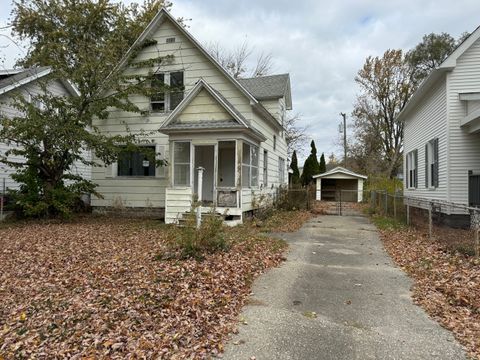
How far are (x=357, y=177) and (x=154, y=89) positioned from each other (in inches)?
749

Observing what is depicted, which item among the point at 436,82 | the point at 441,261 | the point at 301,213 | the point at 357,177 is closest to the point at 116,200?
the point at 301,213

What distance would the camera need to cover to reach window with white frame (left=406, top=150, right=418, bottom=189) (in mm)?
17109

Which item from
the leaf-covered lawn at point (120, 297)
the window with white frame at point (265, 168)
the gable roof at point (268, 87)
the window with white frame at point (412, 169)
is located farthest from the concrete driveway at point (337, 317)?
the gable roof at point (268, 87)

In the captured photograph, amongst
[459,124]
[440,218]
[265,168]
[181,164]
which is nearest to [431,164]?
[459,124]

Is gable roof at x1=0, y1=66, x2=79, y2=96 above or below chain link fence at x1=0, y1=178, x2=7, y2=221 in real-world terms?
above

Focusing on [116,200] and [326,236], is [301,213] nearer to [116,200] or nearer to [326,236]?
[326,236]

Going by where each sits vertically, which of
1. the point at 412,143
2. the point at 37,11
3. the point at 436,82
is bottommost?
the point at 412,143

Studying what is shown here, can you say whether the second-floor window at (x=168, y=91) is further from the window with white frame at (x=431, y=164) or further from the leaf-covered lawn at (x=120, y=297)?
the window with white frame at (x=431, y=164)

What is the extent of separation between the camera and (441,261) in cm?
741

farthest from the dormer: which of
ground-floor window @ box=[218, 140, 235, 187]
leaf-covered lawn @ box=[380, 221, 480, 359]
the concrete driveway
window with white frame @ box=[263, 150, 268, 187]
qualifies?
the concrete driveway

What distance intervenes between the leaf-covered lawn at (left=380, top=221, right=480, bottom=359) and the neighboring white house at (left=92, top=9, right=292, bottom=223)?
586cm

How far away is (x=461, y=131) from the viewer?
11.5 metres

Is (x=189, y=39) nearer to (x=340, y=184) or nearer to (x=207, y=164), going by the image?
(x=207, y=164)

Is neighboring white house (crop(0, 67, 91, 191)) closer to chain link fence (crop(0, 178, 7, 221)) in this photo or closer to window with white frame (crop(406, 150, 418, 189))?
chain link fence (crop(0, 178, 7, 221))
